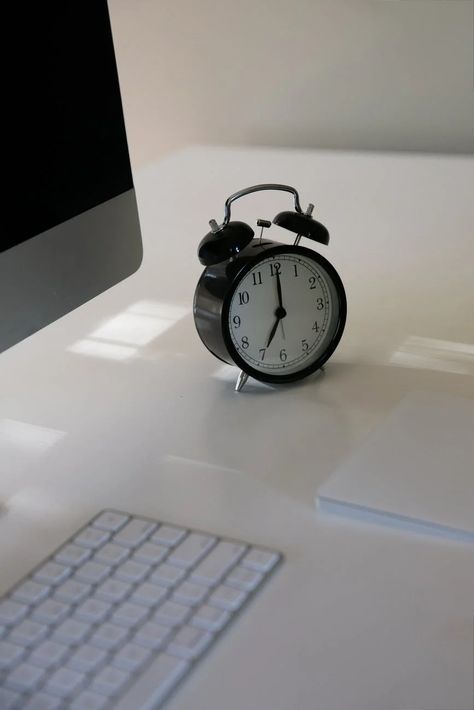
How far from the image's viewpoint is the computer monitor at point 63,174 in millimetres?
810

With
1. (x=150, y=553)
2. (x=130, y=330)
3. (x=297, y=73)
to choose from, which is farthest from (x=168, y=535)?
(x=297, y=73)

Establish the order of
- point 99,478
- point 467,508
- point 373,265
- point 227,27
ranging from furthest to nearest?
point 227,27 < point 373,265 < point 99,478 < point 467,508

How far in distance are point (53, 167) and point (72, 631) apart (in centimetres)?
41

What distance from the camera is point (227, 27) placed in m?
1.77

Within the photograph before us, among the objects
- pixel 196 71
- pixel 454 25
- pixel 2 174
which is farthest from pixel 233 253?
pixel 196 71

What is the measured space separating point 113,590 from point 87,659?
0.07 meters

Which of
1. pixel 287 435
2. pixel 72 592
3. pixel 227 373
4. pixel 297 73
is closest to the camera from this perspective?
pixel 72 592

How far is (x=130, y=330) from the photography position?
1202 millimetres

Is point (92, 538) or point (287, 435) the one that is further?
point (287, 435)

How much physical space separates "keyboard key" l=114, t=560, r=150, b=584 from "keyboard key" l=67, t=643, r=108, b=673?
7 centimetres

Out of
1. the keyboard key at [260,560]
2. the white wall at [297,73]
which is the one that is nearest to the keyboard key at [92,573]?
the keyboard key at [260,560]

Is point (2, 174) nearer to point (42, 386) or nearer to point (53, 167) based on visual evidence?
point (53, 167)


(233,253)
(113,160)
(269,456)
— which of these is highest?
(113,160)

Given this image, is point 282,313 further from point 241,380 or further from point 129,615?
point 129,615
